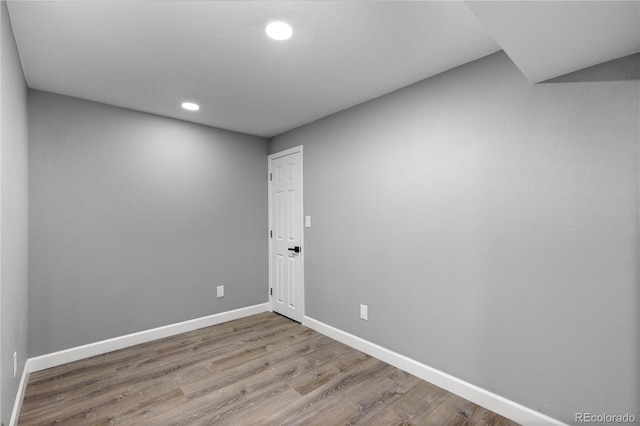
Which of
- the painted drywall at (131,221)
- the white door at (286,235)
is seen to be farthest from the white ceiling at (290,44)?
the white door at (286,235)

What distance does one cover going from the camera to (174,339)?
10.4 ft

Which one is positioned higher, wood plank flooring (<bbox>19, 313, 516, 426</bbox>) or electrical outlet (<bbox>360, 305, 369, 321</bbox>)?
electrical outlet (<bbox>360, 305, 369, 321</bbox>)

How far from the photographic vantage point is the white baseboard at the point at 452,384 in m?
1.82

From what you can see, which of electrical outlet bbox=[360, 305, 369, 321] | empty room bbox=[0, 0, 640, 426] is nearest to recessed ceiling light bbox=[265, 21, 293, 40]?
empty room bbox=[0, 0, 640, 426]

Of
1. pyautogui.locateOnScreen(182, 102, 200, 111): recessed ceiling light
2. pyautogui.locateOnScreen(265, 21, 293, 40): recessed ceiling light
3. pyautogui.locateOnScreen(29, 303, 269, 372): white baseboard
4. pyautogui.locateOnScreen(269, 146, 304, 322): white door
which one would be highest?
pyautogui.locateOnScreen(265, 21, 293, 40): recessed ceiling light

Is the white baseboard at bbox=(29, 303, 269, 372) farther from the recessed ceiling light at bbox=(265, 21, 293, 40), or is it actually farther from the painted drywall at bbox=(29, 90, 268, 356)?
the recessed ceiling light at bbox=(265, 21, 293, 40)

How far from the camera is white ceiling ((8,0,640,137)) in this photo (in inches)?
54.9

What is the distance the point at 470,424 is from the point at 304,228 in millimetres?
2361

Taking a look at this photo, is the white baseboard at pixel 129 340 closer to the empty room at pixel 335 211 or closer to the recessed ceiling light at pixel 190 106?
the empty room at pixel 335 211

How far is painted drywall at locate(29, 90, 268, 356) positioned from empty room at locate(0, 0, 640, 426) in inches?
0.8

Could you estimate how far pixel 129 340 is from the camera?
9.84 feet

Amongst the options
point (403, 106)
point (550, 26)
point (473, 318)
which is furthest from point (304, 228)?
point (550, 26)

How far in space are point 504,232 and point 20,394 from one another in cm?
356

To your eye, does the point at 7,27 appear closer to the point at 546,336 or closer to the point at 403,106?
the point at 403,106
